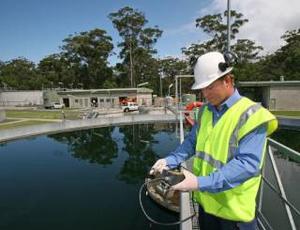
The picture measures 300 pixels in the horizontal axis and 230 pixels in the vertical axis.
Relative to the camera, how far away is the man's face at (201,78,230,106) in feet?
6.03

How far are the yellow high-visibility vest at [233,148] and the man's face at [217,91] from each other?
0.08 m

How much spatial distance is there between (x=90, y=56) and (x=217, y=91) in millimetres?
64780

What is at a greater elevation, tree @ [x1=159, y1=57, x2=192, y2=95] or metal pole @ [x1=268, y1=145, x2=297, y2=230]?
tree @ [x1=159, y1=57, x2=192, y2=95]

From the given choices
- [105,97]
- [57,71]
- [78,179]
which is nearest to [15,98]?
[57,71]

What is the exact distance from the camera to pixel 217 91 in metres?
1.86

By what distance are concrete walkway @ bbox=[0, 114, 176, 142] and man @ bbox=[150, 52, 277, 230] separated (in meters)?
22.6

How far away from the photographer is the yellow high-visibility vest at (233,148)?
1.67 metres

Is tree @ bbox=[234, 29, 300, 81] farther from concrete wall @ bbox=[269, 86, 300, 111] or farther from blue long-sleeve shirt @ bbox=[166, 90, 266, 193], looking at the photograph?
blue long-sleeve shirt @ bbox=[166, 90, 266, 193]

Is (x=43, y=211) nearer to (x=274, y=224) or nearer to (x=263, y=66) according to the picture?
(x=274, y=224)

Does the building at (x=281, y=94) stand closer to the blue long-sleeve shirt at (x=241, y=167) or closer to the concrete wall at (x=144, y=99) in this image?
the concrete wall at (x=144, y=99)

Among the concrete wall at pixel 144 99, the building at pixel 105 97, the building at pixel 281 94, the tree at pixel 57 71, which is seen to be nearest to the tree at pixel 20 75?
the tree at pixel 57 71

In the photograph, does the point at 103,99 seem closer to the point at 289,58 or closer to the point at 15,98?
the point at 15,98

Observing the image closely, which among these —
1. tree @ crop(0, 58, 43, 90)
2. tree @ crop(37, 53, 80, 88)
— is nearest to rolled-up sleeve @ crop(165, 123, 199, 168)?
tree @ crop(37, 53, 80, 88)

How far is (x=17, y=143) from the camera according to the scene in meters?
22.1
